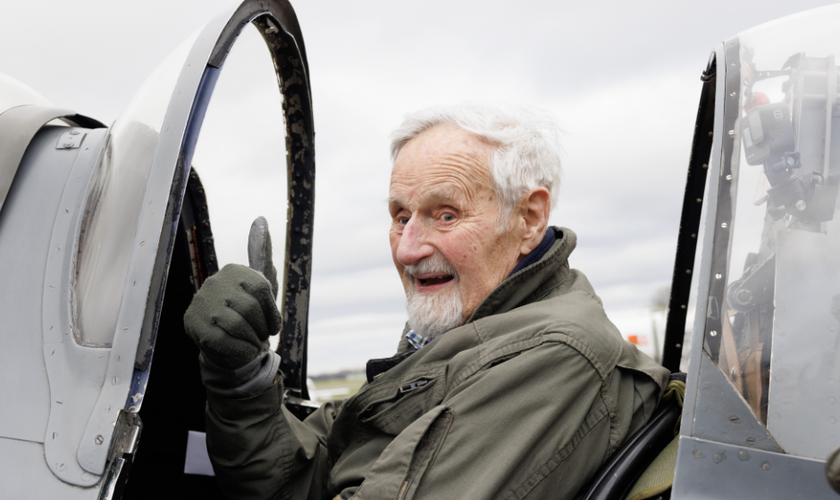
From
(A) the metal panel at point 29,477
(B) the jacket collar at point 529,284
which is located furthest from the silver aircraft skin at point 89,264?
(B) the jacket collar at point 529,284

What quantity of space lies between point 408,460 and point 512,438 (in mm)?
231

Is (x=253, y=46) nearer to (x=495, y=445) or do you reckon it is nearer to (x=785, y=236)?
(x=495, y=445)

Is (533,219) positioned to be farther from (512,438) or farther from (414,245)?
(512,438)

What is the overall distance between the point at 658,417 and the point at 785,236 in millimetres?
540

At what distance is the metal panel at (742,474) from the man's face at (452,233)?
873 millimetres

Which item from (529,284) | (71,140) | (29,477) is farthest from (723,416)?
(71,140)

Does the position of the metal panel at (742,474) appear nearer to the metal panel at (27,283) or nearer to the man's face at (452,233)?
the man's face at (452,233)

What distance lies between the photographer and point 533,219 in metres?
1.87

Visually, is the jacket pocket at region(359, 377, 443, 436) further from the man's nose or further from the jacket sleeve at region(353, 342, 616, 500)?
the man's nose

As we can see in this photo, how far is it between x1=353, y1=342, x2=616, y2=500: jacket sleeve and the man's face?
0.46m

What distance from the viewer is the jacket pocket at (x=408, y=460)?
123 cm

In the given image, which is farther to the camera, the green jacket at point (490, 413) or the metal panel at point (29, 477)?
the green jacket at point (490, 413)

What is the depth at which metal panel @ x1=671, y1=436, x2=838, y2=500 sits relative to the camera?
0.94m

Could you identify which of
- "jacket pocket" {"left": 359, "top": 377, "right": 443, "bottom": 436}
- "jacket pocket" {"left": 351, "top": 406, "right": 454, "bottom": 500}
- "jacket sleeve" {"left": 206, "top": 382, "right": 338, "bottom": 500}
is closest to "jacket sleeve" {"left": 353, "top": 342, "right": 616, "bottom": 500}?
"jacket pocket" {"left": 351, "top": 406, "right": 454, "bottom": 500}
